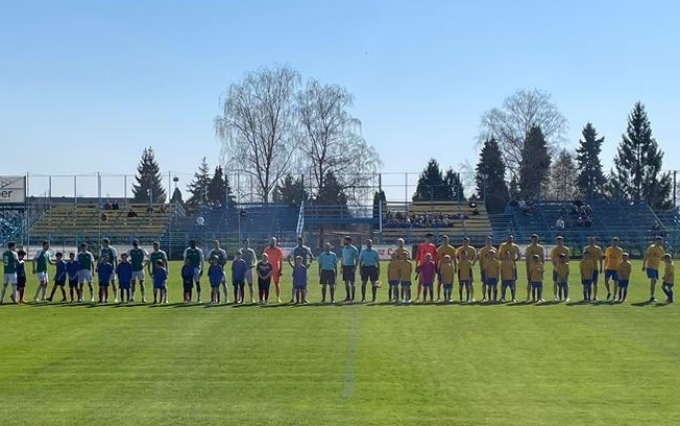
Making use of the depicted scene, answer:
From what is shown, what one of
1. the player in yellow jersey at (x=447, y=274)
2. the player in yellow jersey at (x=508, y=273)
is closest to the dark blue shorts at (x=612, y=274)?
→ the player in yellow jersey at (x=508, y=273)

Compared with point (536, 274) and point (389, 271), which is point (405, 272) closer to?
point (389, 271)

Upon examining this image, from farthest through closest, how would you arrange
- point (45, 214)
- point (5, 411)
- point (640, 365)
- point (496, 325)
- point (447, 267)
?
point (45, 214) < point (447, 267) < point (496, 325) < point (640, 365) < point (5, 411)

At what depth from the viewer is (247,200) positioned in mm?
68000

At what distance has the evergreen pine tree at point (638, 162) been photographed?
80.2m

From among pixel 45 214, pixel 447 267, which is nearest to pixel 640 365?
pixel 447 267

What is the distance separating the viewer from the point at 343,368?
1334 cm

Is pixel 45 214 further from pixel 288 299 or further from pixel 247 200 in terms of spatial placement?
pixel 288 299

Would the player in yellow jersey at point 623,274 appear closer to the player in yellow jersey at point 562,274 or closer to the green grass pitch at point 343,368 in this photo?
the player in yellow jersey at point 562,274

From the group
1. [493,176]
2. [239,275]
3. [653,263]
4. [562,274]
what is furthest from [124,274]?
[493,176]

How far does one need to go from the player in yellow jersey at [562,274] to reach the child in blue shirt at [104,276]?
11906 millimetres

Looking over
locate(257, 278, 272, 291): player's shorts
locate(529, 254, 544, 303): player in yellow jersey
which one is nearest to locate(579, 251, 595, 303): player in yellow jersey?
locate(529, 254, 544, 303): player in yellow jersey

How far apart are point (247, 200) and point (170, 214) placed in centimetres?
790

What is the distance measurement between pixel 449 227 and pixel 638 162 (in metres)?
29.3

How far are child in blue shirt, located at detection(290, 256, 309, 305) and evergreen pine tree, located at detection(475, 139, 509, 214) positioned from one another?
177 feet
